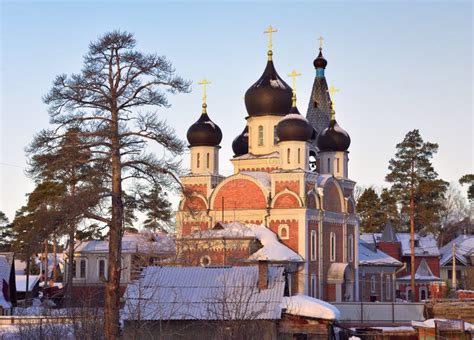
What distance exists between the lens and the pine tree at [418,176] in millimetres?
78188

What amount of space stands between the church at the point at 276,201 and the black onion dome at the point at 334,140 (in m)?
0.06

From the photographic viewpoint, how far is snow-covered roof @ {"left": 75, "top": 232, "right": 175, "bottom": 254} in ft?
190

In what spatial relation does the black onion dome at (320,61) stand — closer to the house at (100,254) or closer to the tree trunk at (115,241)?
the house at (100,254)

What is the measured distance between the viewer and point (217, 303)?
2647 centimetres

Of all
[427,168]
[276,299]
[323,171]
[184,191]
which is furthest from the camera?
[427,168]

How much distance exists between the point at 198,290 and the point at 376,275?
113 ft

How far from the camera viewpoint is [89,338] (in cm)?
2136

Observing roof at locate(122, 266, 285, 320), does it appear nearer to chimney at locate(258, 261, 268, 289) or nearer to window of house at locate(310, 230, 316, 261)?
chimney at locate(258, 261, 268, 289)

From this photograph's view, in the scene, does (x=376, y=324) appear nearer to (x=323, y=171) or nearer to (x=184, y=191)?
(x=184, y=191)

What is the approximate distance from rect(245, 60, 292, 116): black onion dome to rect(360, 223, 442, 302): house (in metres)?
18.6

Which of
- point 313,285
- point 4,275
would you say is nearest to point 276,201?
point 313,285

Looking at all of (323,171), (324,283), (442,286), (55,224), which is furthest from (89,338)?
(442,286)

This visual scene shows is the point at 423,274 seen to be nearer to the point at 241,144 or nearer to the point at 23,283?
the point at 241,144

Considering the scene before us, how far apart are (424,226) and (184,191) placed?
5916cm
